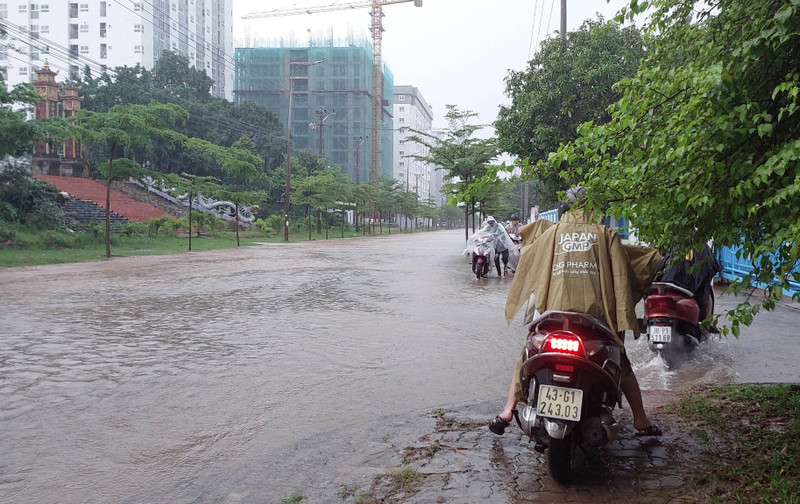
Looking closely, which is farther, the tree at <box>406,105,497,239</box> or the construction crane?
the construction crane

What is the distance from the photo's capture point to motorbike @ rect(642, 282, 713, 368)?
6.03 metres

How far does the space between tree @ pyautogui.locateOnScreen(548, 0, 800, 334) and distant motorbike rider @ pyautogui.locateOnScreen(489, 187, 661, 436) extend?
0.23 m

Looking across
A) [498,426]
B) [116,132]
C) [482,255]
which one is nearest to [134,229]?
[116,132]

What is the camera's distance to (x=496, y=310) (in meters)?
10.5

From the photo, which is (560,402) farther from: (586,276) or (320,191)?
(320,191)

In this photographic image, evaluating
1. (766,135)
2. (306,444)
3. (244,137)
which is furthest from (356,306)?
(244,137)

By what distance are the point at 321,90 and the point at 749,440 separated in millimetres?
83887

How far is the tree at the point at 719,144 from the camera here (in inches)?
113

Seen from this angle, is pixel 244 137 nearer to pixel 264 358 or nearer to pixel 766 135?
pixel 264 358

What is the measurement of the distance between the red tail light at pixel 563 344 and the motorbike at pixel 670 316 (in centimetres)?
273

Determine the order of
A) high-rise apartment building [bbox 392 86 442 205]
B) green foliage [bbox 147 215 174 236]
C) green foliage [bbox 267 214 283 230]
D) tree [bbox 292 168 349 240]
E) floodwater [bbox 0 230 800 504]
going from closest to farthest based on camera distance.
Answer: floodwater [bbox 0 230 800 504]
green foliage [bbox 147 215 174 236]
tree [bbox 292 168 349 240]
green foliage [bbox 267 214 283 230]
high-rise apartment building [bbox 392 86 442 205]

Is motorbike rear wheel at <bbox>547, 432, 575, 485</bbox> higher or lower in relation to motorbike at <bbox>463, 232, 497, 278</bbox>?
lower

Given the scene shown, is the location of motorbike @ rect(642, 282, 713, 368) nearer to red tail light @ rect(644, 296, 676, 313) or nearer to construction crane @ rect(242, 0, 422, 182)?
red tail light @ rect(644, 296, 676, 313)

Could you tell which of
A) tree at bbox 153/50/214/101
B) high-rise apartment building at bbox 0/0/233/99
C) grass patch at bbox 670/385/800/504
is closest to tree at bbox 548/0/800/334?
grass patch at bbox 670/385/800/504
